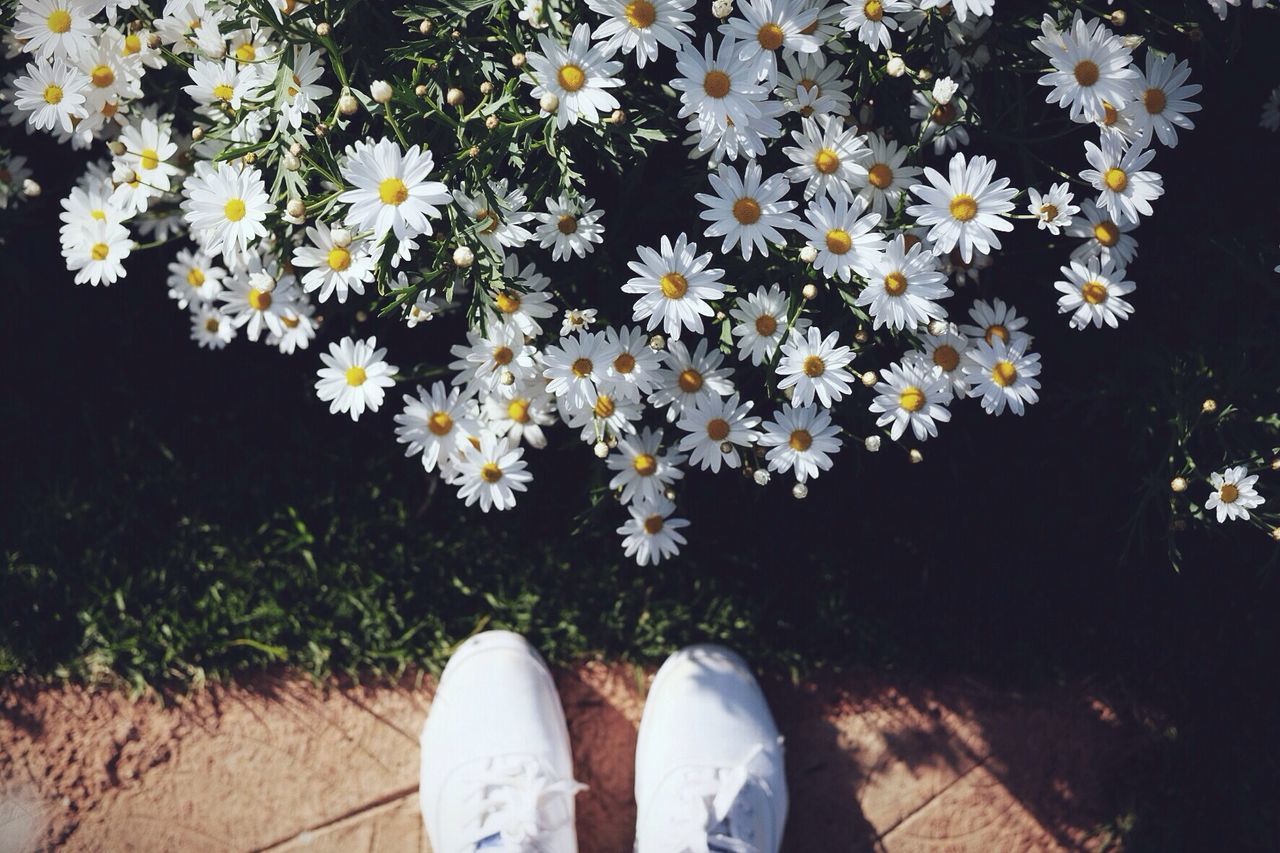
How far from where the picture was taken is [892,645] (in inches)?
109

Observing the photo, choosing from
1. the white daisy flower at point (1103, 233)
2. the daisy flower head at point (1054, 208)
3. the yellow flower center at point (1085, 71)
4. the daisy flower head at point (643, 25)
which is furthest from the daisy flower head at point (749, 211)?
the white daisy flower at point (1103, 233)

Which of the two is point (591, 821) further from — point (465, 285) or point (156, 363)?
point (156, 363)

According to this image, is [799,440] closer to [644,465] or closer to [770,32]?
[644,465]

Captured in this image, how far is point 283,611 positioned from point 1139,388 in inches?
87.5

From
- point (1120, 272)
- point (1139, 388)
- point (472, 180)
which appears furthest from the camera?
point (1139, 388)

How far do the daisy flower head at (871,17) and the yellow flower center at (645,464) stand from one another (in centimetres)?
92

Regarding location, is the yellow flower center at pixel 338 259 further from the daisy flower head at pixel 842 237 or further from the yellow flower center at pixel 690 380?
the daisy flower head at pixel 842 237

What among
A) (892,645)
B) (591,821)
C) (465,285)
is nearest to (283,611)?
(591,821)

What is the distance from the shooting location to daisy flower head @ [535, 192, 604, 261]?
6.15 feet

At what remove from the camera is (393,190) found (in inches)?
69.5

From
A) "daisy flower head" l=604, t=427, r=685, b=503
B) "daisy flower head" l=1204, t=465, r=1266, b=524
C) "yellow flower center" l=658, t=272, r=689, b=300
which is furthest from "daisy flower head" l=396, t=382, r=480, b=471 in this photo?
"daisy flower head" l=1204, t=465, r=1266, b=524

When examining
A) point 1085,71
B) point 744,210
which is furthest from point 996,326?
point 744,210

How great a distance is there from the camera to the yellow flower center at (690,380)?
6.63 ft

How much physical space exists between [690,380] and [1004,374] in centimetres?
63
